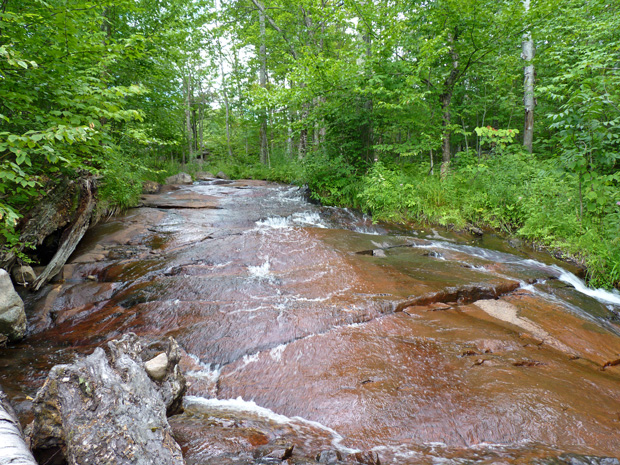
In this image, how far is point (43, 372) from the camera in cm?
312

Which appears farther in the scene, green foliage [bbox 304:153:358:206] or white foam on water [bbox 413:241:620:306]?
green foliage [bbox 304:153:358:206]

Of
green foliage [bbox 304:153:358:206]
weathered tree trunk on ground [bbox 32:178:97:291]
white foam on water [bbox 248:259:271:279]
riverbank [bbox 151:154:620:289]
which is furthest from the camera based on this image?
green foliage [bbox 304:153:358:206]

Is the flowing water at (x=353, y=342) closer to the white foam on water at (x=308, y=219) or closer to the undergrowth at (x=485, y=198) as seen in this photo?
the undergrowth at (x=485, y=198)

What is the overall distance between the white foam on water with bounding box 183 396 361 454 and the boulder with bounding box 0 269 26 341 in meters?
2.56

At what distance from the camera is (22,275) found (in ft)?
14.6

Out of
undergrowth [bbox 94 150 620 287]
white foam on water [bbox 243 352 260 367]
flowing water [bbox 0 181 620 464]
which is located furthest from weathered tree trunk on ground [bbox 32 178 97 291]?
white foam on water [bbox 243 352 260 367]

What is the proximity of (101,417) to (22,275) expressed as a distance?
4137 mm

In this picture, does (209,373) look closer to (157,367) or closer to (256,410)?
(256,410)

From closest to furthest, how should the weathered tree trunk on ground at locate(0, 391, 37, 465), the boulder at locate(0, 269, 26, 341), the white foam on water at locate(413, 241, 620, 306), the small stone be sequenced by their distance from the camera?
the weathered tree trunk on ground at locate(0, 391, 37, 465) < the small stone < the boulder at locate(0, 269, 26, 341) < the white foam on water at locate(413, 241, 620, 306)

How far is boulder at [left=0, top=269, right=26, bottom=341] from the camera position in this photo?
3.50 meters

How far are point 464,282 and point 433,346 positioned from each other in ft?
6.53

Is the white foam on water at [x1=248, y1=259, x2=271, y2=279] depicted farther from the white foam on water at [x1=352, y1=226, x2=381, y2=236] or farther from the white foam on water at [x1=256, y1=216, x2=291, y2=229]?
the white foam on water at [x1=352, y1=226, x2=381, y2=236]

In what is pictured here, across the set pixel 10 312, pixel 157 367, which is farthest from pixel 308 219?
pixel 157 367

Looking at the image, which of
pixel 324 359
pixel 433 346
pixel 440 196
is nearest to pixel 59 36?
pixel 324 359
